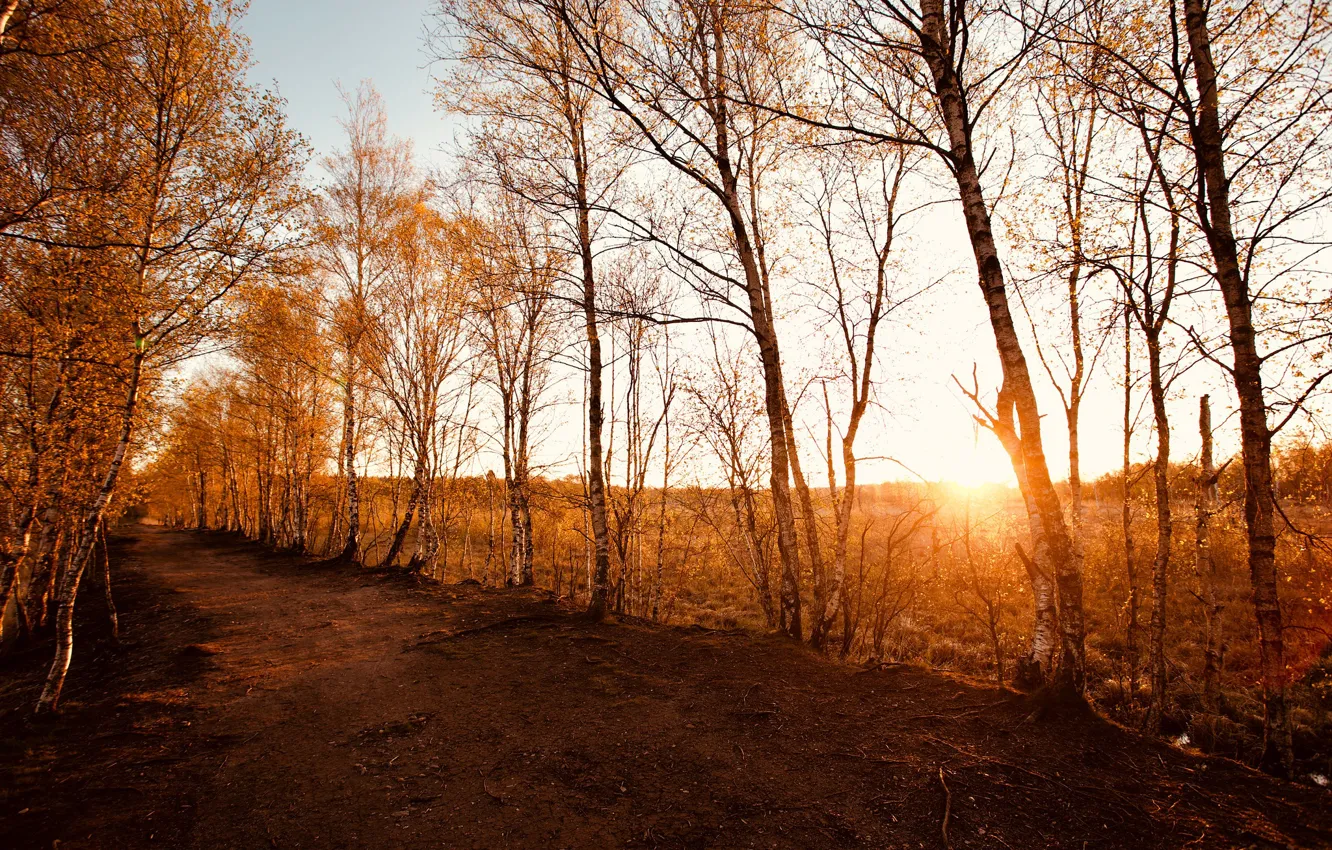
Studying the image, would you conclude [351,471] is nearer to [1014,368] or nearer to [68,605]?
[68,605]

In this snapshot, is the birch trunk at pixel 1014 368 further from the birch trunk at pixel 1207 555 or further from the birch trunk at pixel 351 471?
the birch trunk at pixel 351 471

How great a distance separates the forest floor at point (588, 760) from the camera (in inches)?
123

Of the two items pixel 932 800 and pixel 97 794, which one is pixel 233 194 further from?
pixel 932 800

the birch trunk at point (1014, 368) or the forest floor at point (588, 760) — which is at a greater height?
the birch trunk at point (1014, 368)

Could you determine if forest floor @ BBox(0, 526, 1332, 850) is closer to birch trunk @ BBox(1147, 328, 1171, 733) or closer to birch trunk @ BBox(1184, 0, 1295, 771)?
birch trunk @ BBox(1184, 0, 1295, 771)

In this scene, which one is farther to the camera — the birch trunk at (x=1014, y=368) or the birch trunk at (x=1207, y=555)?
the birch trunk at (x=1207, y=555)

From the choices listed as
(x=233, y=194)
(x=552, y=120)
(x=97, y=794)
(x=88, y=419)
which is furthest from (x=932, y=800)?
(x=88, y=419)

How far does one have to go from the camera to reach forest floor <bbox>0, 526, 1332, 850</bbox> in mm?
3137

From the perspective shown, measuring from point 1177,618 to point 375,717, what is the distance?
23.8 meters

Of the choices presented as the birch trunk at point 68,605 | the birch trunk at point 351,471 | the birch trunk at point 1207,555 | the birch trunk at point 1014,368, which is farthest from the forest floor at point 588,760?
the birch trunk at point 351,471

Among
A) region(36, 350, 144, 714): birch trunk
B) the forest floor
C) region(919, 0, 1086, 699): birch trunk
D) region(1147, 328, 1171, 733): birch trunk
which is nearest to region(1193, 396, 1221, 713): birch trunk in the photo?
region(1147, 328, 1171, 733): birch trunk

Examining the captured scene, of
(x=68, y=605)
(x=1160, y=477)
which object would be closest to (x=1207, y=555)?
(x=1160, y=477)

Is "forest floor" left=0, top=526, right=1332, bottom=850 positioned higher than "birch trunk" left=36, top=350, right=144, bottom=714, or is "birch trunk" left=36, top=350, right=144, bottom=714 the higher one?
"birch trunk" left=36, top=350, right=144, bottom=714

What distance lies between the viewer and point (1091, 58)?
5.57 meters
